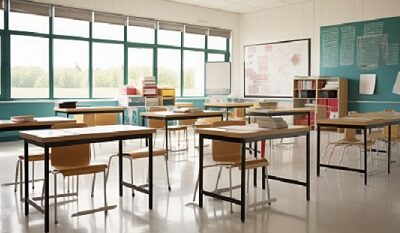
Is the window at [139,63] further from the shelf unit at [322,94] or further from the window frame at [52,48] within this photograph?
the shelf unit at [322,94]

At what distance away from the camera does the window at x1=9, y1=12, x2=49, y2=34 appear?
8.77 meters

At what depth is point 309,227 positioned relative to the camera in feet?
11.2

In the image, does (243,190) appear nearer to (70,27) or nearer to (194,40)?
(70,27)

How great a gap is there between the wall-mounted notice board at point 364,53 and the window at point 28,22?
699 centimetres

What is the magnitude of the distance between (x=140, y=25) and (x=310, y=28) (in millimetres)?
4611

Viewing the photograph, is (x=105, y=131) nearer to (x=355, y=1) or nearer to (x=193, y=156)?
(x=193, y=156)

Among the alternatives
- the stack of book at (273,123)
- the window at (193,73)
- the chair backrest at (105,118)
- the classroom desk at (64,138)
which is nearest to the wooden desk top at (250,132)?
the stack of book at (273,123)

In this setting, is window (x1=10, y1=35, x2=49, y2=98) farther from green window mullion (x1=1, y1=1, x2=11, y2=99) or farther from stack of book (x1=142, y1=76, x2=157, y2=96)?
stack of book (x1=142, y1=76, x2=157, y2=96)

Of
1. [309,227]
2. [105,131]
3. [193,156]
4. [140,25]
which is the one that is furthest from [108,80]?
[309,227]

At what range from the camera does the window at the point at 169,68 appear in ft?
37.4

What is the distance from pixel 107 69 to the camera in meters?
10.3

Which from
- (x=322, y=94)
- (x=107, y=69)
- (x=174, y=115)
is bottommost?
(x=174, y=115)

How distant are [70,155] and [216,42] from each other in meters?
9.58

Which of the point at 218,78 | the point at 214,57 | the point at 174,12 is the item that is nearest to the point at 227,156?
the point at 218,78
